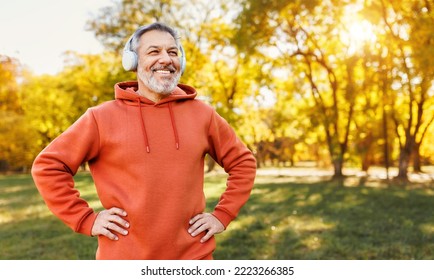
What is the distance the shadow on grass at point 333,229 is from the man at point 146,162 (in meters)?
3.66

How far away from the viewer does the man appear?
2117 millimetres

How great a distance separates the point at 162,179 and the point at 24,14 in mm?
8151

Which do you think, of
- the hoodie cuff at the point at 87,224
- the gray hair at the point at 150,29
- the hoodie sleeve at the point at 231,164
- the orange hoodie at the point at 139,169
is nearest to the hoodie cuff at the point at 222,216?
the hoodie sleeve at the point at 231,164

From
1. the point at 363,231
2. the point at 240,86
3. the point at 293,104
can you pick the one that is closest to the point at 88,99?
the point at 240,86

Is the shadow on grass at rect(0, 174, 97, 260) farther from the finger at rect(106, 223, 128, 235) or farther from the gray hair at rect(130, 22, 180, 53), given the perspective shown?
the gray hair at rect(130, 22, 180, 53)

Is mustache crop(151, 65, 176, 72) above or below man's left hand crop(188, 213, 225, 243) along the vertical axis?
above

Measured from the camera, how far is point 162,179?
2164 millimetres

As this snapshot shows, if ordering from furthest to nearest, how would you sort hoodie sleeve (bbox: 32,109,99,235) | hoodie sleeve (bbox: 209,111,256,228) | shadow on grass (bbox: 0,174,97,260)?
1. shadow on grass (bbox: 0,174,97,260)
2. hoodie sleeve (bbox: 209,111,256,228)
3. hoodie sleeve (bbox: 32,109,99,235)

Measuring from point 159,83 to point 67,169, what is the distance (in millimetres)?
522

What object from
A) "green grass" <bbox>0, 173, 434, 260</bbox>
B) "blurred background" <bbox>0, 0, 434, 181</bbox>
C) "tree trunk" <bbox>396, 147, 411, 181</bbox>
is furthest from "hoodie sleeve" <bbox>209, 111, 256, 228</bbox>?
"tree trunk" <bbox>396, 147, 411, 181</bbox>

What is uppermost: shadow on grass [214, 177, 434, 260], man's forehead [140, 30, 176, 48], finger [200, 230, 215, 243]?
man's forehead [140, 30, 176, 48]

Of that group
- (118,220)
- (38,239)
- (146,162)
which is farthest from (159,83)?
(38,239)

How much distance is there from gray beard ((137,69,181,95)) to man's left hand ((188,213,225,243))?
1.83 ft
